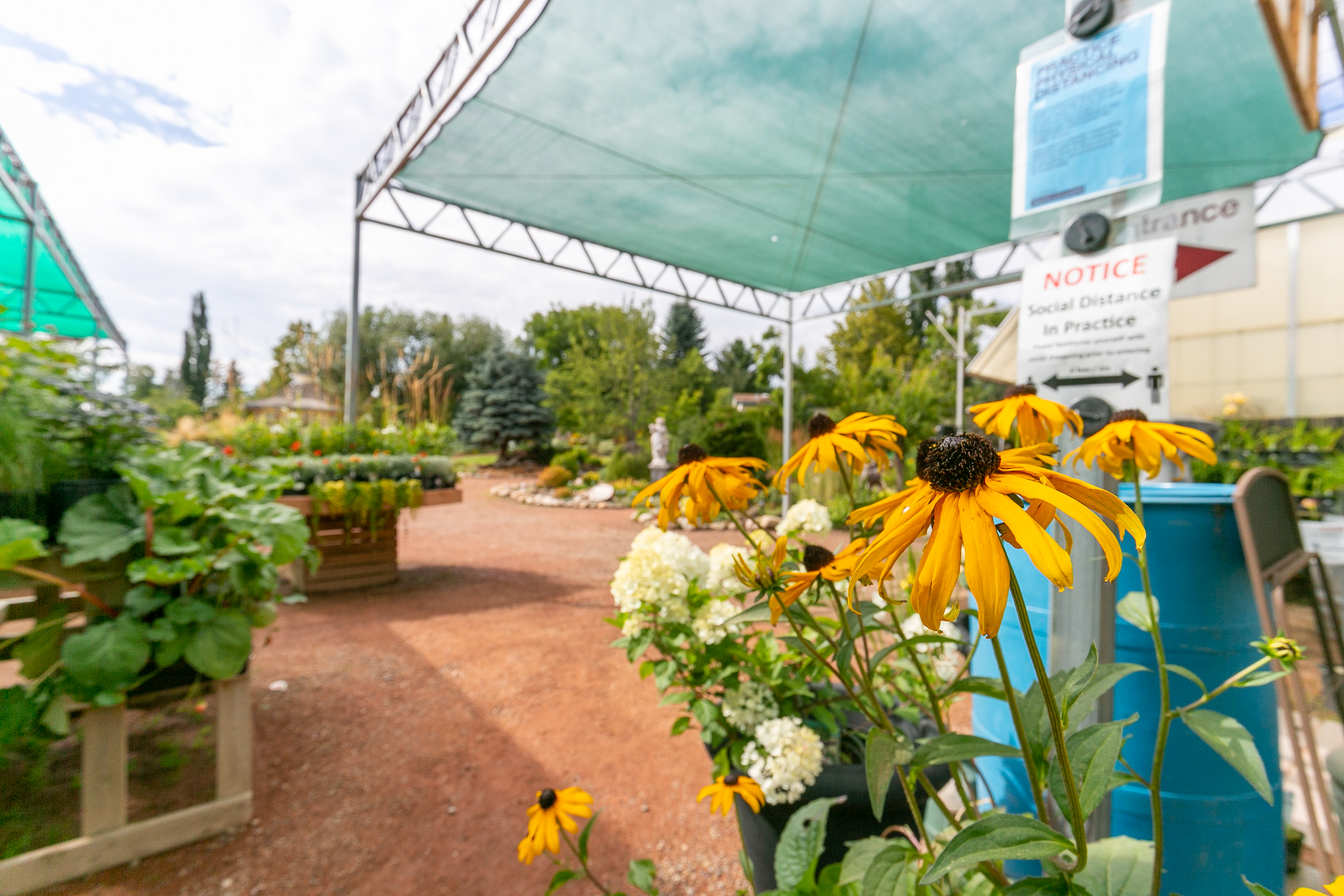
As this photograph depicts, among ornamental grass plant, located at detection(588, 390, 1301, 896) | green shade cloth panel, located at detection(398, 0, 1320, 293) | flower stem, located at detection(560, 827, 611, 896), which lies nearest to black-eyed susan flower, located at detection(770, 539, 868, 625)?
ornamental grass plant, located at detection(588, 390, 1301, 896)

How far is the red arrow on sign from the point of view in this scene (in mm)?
997

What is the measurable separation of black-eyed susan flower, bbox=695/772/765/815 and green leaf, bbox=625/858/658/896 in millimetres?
130

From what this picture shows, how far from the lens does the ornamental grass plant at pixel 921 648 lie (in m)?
0.33

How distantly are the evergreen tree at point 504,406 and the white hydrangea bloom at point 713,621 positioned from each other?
14.8 m

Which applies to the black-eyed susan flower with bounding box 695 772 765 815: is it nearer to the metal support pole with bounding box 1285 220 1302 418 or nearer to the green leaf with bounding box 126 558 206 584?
the green leaf with bounding box 126 558 206 584

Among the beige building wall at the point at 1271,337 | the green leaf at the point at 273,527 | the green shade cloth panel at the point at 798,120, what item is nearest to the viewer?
the green leaf at the point at 273,527

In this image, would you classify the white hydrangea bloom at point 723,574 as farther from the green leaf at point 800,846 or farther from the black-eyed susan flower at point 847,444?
the black-eyed susan flower at point 847,444

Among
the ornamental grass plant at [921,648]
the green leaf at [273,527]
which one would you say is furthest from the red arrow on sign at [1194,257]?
the green leaf at [273,527]

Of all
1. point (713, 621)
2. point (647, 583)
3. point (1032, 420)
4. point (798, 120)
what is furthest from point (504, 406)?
point (1032, 420)

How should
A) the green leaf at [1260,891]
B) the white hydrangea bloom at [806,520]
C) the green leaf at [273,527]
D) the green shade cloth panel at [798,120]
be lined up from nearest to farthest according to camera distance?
the green leaf at [1260,891] → the white hydrangea bloom at [806,520] → the green leaf at [273,527] → the green shade cloth panel at [798,120]

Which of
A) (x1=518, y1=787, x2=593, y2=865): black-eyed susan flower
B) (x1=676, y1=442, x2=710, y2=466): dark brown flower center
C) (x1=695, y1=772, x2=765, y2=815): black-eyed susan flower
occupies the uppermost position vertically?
(x1=676, y1=442, x2=710, y2=466): dark brown flower center

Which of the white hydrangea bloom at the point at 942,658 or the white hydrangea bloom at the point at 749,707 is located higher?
the white hydrangea bloom at the point at 942,658

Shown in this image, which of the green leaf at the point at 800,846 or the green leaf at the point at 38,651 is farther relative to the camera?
the green leaf at the point at 38,651

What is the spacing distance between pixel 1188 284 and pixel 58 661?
2500 mm
